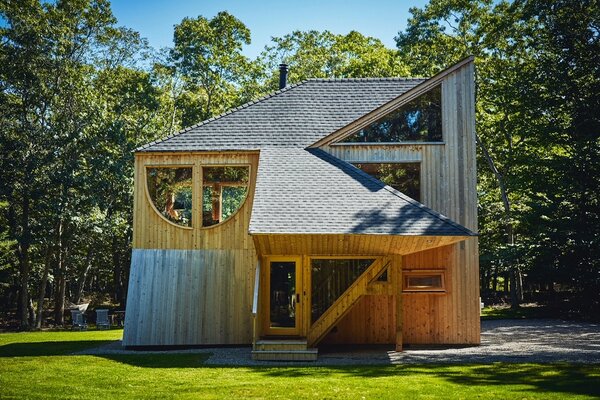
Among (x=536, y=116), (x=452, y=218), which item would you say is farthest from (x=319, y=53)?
(x=452, y=218)

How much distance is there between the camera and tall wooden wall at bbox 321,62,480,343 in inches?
623

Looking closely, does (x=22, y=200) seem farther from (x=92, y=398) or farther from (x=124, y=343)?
(x=92, y=398)

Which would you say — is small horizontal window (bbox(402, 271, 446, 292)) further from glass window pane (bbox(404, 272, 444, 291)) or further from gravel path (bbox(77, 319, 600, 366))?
gravel path (bbox(77, 319, 600, 366))

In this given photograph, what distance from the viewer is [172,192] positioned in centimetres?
1648

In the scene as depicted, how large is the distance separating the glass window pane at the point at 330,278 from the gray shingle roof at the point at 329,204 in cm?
148

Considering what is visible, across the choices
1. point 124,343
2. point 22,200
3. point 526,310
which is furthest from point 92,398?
point 526,310

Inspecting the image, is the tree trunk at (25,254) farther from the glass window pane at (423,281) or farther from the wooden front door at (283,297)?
the glass window pane at (423,281)

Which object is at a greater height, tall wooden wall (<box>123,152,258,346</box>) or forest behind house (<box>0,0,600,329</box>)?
forest behind house (<box>0,0,600,329</box>)

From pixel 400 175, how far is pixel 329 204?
3.35 metres

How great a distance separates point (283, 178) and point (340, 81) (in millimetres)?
5501

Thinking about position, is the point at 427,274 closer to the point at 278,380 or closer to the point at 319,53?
the point at 278,380

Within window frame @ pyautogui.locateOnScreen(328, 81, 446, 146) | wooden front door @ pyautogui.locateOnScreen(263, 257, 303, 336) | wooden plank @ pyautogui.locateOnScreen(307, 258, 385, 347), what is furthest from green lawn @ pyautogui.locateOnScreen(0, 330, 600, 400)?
window frame @ pyautogui.locateOnScreen(328, 81, 446, 146)

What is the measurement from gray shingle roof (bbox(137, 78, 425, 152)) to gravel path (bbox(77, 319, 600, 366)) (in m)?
5.72

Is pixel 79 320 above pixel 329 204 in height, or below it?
below
